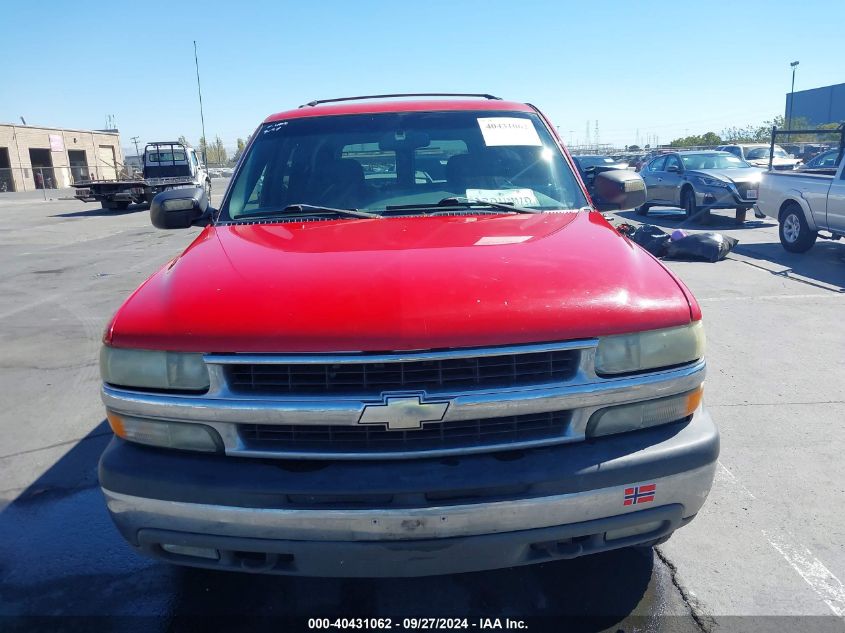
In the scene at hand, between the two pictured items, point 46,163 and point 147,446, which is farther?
point 46,163

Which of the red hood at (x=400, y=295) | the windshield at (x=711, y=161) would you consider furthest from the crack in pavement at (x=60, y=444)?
the windshield at (x=711, y=161)

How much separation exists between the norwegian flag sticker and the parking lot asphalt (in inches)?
24.6

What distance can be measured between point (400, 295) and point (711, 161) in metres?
15.4

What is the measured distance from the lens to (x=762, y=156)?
2444 cm

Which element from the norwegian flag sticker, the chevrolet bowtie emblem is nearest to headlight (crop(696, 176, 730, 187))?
the norwegian flag sticker

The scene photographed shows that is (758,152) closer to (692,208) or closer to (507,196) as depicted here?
(692,208)

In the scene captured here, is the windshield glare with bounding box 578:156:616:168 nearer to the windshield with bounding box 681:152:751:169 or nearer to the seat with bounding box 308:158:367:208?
the windshield with bounding box 681:152:751:169

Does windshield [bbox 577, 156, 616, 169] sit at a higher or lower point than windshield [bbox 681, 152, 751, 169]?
lower

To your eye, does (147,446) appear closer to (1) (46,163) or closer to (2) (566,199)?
(2) (566,199)

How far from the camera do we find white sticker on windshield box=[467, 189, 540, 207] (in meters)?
3.42

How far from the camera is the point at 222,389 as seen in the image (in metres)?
2.16

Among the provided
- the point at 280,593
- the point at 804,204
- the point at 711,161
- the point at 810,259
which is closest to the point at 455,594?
the point at 280,593

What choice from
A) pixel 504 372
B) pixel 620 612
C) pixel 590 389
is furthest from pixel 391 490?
pixel 620 612

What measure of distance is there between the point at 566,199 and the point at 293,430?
1.99 m
